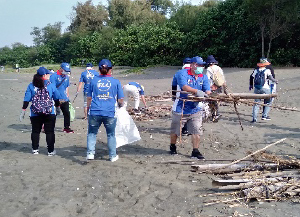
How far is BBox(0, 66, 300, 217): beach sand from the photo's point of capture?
4.66 meters

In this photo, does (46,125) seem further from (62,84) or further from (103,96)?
(62,84)

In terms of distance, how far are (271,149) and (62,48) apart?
55603 mm

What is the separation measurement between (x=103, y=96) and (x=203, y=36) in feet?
80.3

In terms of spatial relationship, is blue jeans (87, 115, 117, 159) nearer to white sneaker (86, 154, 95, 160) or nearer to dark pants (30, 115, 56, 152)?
white sneaker (86, 154, 95, 160)

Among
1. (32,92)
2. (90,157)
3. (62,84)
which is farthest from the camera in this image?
(62,84)

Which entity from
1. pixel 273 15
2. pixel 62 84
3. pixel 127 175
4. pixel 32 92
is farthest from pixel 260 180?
pixel 273 15

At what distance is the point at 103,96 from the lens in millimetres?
6410

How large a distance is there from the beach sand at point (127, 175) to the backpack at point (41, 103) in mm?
933

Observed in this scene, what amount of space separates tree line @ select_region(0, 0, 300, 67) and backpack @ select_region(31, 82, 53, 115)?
19.4 metres

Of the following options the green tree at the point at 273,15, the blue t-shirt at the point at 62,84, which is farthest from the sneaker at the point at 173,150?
the green tree at the point at 273,15

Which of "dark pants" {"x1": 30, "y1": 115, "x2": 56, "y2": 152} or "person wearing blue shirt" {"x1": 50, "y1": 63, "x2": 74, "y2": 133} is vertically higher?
"person wearing blue shirt" {"x1": 50, "y1": 63, "x2": 74, "y2": 133}

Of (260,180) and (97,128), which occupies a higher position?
(97,128)

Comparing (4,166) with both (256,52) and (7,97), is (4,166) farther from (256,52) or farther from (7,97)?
(256,52)

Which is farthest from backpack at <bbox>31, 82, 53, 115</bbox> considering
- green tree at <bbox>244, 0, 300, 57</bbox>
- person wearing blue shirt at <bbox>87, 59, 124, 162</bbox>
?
green tree at <bbox>244, 0, 300, 57</bbox>
